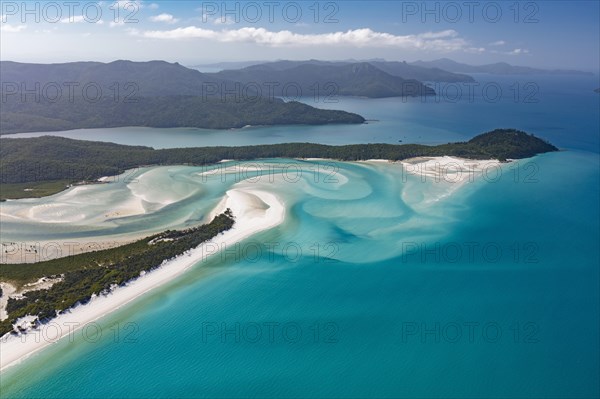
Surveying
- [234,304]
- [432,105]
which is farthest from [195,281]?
[432,105]

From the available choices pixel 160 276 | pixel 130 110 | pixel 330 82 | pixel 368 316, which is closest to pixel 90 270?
pixel 160 276

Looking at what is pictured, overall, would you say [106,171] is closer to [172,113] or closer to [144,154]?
[144,154]

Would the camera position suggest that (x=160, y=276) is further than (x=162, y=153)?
No

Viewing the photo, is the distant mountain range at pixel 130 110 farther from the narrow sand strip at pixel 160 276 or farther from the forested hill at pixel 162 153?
the narrow sand strip at pixel 160 276

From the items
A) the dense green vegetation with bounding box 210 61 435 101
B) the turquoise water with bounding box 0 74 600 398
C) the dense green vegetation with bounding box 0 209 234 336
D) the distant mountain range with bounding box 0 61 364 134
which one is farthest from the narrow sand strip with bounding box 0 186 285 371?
the dense green vegetation with bounding box 210 61 435 101

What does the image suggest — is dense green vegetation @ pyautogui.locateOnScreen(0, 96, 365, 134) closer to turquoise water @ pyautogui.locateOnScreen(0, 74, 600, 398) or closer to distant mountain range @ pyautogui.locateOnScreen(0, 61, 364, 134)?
distant mountain range @ pyautogui.locateOnScreen(0, 61, 364, 134)
